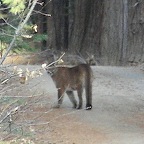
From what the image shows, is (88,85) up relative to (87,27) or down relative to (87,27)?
down

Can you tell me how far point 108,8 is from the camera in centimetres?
2159

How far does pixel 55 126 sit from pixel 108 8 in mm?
11551

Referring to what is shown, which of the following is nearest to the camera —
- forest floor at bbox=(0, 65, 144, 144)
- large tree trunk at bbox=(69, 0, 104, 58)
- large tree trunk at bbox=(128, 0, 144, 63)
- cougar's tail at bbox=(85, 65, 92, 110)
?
forest floor at bbox=(0, 65, 144, 144)

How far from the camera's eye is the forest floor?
945cm

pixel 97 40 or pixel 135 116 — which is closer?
pixel 135 116

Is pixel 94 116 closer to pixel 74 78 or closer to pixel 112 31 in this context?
pixel 74 78

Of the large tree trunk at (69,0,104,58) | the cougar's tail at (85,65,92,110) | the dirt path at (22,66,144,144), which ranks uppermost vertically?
the large tree trunk at (69,0,104,58)

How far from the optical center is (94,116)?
1169 cm

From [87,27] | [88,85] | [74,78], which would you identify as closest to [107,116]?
[88,85]

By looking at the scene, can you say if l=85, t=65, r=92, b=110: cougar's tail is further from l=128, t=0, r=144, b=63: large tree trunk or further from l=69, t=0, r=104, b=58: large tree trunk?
l=69, t=0, r=104, b=58: large tree trunk

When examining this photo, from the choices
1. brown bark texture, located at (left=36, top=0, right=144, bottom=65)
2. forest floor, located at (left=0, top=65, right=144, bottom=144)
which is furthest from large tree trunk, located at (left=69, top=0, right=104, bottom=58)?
forest floor, located at (left=0, top=65, right=144, bottom=144)

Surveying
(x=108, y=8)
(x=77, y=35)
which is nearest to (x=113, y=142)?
(x=108, y=8)

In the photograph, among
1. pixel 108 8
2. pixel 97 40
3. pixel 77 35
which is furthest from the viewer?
pixel 77 35

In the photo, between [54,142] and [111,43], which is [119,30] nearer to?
[111,43]
